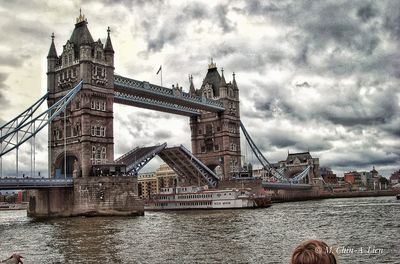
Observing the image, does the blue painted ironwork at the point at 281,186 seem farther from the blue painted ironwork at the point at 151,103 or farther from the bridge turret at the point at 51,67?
the bridge turret at the point at 51,67

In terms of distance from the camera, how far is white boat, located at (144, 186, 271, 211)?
77.4 m

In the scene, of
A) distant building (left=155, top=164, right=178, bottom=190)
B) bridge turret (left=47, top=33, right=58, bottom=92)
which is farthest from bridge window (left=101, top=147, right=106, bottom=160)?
distant building (left=155, top=164, right=178, bottom=190)

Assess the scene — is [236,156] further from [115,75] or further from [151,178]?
[151,178]

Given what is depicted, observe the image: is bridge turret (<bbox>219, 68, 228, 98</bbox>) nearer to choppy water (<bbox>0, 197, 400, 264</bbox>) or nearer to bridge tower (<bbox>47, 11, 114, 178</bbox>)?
bridge tower (<bbox>47, 11, 114, 178</bbox>)

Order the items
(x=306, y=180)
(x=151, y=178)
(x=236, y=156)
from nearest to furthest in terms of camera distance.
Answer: (x=236, y=156) < (x=306, y=180) < (x=151, y=178)

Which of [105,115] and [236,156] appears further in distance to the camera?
[236,156]

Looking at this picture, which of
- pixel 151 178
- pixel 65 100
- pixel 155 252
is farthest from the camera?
pixel 151 178

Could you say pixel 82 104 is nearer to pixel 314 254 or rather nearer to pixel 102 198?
pixel 102 198

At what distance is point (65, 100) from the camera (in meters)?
65.4

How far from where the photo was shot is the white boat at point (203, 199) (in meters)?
77.4

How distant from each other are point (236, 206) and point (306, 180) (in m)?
80.0

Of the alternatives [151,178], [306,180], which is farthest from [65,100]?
[151,178]

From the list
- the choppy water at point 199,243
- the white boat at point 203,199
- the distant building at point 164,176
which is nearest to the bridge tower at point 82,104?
the white boat at point 203,199

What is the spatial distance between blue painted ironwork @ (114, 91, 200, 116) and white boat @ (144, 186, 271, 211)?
47.0ft
